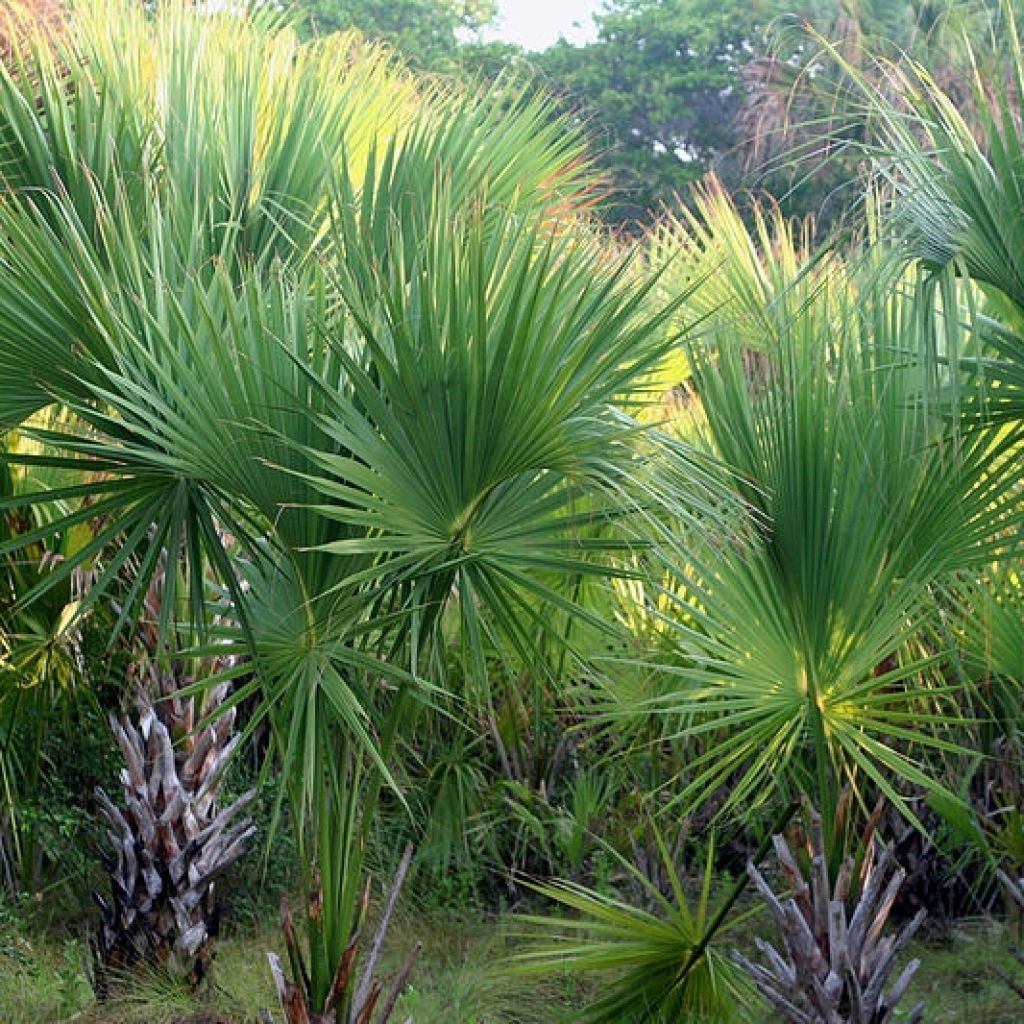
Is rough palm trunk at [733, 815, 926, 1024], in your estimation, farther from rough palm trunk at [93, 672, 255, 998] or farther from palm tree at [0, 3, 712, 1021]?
rough palm trunk at [93, 672, 255, 998]

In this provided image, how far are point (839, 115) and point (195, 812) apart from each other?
4001 mm

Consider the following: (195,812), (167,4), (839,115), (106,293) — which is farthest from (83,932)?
(839,115)

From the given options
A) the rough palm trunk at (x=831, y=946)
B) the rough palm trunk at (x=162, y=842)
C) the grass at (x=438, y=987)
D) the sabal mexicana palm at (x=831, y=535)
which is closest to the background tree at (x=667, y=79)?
the grass at (x=438, y=987)

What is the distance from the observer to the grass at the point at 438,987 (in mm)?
5914

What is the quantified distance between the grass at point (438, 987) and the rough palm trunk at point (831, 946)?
59.8 inches

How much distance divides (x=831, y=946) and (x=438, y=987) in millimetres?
2769

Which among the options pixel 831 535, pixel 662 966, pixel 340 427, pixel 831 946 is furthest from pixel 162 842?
pixel 831 535

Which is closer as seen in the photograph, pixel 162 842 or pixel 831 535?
pixel 831 535

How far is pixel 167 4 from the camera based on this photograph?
6.07 m

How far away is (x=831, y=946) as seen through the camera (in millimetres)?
4117

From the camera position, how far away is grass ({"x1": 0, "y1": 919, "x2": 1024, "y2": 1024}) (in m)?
5.91

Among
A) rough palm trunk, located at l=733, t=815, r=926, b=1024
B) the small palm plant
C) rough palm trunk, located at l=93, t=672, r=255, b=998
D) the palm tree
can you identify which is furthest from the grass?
the palm tree

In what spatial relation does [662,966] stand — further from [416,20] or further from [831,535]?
[416,20]

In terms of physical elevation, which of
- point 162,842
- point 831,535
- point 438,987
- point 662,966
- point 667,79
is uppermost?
point 667,79
